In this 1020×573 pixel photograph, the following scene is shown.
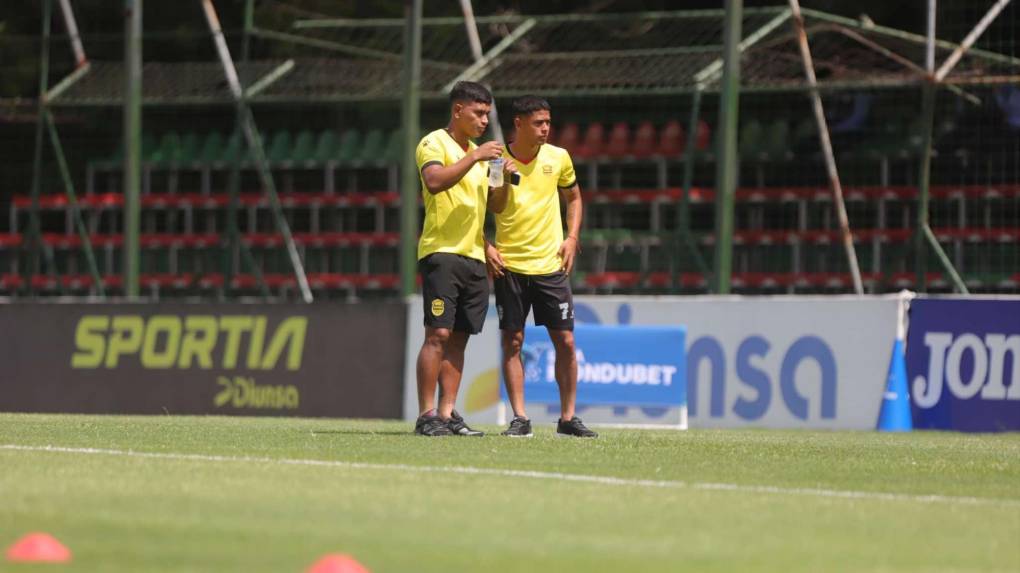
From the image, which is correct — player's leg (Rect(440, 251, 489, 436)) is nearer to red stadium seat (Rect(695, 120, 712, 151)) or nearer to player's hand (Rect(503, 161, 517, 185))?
player's hand (Rect(503, 161, 517, 185))

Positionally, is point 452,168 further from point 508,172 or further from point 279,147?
point 279,147

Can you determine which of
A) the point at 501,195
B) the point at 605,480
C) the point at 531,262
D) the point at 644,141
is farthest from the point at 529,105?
the point at 644,141

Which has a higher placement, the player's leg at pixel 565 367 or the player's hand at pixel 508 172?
the player's hand at pixel 508 172

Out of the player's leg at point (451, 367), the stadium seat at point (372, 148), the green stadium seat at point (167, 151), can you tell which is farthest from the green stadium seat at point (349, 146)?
the player's leg at point (451, 367)

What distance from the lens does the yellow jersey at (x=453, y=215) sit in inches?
436

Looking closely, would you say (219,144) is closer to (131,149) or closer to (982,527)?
(131,149)

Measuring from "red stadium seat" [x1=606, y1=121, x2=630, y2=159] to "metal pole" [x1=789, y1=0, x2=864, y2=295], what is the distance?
206cm

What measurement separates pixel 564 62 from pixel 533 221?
10.2 metres

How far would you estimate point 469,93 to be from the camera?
11.0 meters

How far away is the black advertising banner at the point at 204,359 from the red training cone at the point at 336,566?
41.0 feet

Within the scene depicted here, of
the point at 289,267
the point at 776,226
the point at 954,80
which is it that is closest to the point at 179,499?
the point at 954,80

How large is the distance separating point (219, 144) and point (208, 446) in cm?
1423

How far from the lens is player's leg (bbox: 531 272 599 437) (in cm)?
1134

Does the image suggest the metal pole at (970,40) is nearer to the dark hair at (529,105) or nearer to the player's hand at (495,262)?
the dark hair at (529,105)
